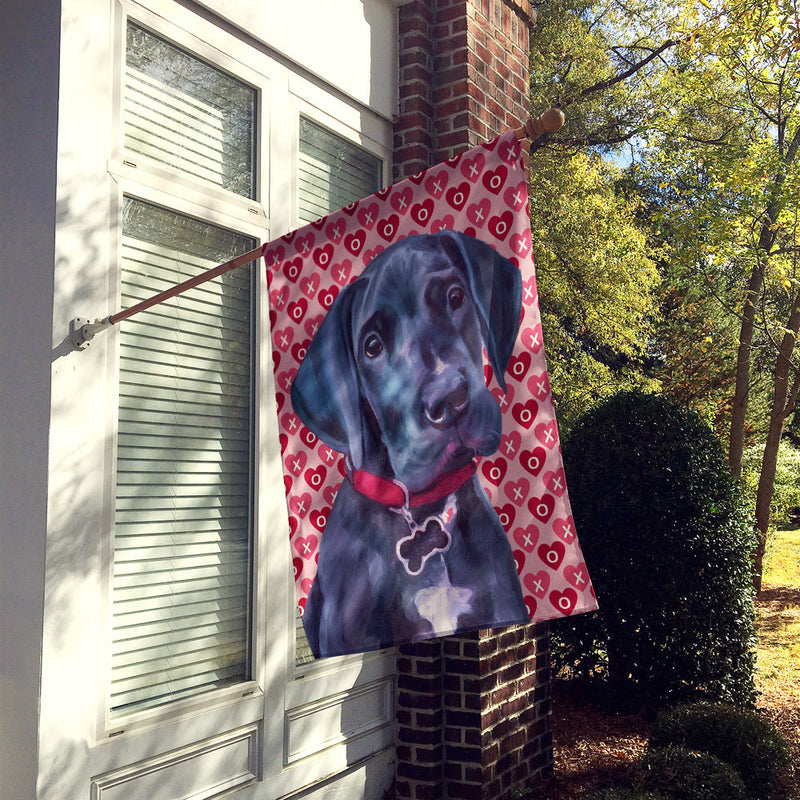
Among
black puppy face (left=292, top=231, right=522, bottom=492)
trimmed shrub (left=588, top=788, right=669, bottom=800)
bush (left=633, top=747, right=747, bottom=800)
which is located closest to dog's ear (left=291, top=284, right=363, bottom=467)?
black puppy face (left=292, top=231, right=522, bottom=492)

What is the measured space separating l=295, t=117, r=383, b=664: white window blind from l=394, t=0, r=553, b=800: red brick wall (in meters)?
0.25

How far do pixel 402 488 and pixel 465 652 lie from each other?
228cm

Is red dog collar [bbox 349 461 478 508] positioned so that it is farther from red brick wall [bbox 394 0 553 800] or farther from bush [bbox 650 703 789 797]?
bush [bbox 650 703 789 797]

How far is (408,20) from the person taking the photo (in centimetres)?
500

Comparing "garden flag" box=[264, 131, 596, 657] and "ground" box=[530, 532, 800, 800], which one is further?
"ground" box=[530, 532, 800, 800]

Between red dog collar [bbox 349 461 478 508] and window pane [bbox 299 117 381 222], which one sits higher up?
window pane [bbox 299 117 381 222]

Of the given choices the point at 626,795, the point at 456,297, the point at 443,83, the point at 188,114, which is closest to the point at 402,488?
the point at 456,297

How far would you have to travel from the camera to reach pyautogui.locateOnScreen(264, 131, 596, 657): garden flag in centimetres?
253

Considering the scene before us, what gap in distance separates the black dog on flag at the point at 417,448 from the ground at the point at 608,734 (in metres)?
2.84

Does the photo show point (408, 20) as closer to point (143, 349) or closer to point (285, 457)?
point (143, 349)

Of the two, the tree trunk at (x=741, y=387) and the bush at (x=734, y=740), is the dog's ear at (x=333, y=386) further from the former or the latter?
the tree trunk at (x=741, y=387)

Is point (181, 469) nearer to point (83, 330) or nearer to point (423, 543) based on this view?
point (83, 330)

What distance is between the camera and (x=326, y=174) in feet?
14.8

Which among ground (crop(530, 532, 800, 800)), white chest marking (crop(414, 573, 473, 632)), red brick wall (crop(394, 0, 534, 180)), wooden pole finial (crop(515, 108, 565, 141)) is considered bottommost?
ground (crop(530, 532, 800, 800))
